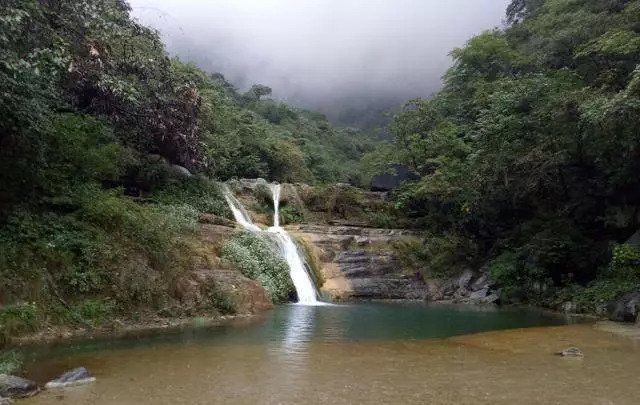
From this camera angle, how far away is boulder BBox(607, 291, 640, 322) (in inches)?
571

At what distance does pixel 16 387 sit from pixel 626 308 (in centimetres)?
1454

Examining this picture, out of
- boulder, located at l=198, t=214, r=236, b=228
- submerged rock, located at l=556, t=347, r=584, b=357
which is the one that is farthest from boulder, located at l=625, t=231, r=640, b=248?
boulder, located at l=198, t=214, r=236, b=228

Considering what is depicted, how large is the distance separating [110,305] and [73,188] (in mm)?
3529

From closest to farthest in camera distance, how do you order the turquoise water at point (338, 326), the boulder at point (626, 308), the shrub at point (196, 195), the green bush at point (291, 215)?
the turquoise water at point (338, 326), the boulder at point (626, 308), the shrub at point (196, 195), the green bush at point (291, 215)

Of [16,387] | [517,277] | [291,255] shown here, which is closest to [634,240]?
[517,277]

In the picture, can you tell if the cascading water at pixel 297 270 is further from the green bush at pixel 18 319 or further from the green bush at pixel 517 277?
the green bush at pixel 18 319

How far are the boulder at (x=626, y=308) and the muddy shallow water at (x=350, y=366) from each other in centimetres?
185

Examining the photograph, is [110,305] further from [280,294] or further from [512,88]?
[512,88]

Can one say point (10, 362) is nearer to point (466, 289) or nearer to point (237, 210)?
point (237, 210)

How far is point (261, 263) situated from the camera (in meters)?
20.0

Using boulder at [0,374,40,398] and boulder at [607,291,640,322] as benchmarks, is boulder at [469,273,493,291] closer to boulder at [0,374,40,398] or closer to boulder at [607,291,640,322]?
boulder at [607,291,640,322]

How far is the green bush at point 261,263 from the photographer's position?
1877cm

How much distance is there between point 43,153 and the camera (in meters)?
12.7

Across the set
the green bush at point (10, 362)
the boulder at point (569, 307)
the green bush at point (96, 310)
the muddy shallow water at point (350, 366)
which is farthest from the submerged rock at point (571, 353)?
the boulder at point (569, 307)
